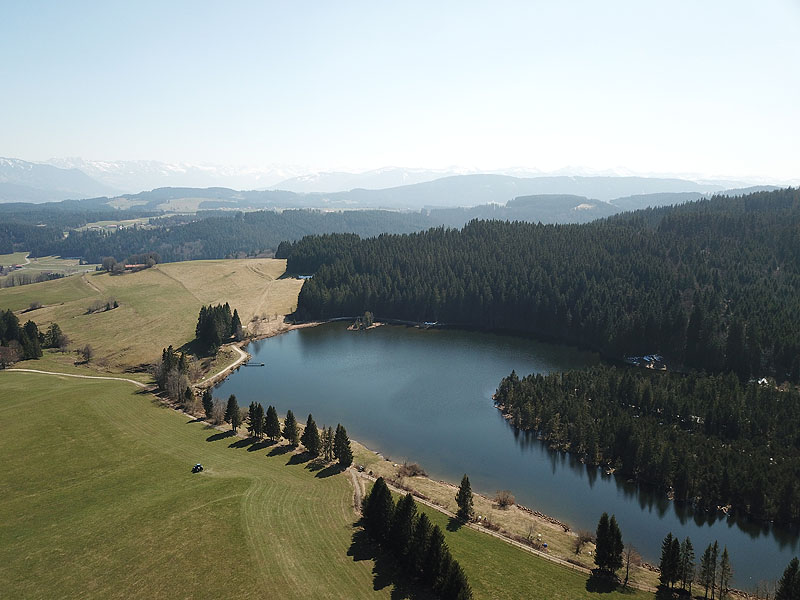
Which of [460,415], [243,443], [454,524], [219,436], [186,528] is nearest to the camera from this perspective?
[186,528]

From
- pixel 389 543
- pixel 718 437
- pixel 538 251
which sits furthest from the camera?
pixel 538 251

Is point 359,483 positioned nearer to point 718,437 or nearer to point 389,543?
point 389,543

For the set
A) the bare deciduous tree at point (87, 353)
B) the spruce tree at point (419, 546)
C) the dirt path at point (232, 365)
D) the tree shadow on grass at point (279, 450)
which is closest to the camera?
the spruce tree at point (419, 546)

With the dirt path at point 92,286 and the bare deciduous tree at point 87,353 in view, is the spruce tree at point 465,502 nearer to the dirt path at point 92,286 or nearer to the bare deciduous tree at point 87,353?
the bare deciduous tree at point 87,353

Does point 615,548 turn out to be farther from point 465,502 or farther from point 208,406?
point 208,406

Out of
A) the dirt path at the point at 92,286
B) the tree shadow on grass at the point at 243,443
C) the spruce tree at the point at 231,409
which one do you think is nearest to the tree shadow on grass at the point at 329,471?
the tree shadow on grass at the point at 243,443

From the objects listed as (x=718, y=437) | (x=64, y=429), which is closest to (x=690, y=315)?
(x=718, y=437)

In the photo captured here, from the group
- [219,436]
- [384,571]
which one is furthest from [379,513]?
[219,436]
